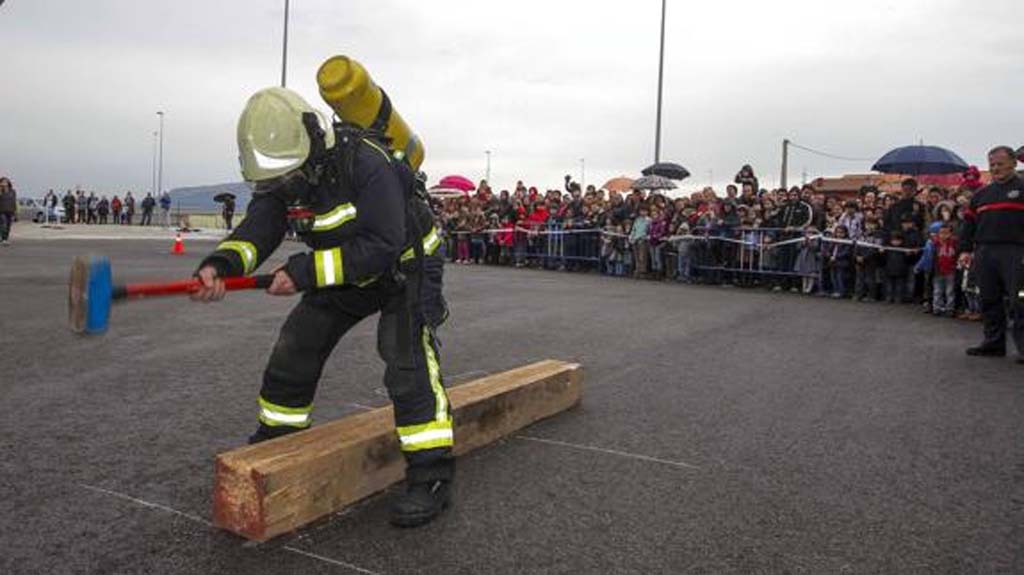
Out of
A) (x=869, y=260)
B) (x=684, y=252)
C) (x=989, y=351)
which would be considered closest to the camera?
(x=989, y=351)

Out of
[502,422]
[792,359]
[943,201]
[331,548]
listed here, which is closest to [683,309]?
[792,359]

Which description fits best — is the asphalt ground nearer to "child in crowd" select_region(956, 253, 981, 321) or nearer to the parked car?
"child in crowd" select_region(956, 253, 981, 321)

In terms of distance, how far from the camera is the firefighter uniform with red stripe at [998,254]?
755cm

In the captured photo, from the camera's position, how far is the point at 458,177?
2469cm

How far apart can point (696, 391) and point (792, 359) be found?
1.88 meters

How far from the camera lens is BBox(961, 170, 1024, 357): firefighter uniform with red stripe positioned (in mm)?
7551

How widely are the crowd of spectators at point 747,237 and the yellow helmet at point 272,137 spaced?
8.73 m

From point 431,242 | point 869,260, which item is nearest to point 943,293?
point 869,260

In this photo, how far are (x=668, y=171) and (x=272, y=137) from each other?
18.4 metres

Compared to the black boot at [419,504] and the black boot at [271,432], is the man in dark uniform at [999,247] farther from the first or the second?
the black boot at [271,432]

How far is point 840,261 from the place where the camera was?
1367 centimetres

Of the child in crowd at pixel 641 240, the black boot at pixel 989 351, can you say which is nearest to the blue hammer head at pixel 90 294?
the black boot at pixel 989 351

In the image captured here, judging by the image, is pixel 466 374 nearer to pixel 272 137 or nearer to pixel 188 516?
pixel 188 516

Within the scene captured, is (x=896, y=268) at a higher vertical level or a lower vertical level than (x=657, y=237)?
lower
